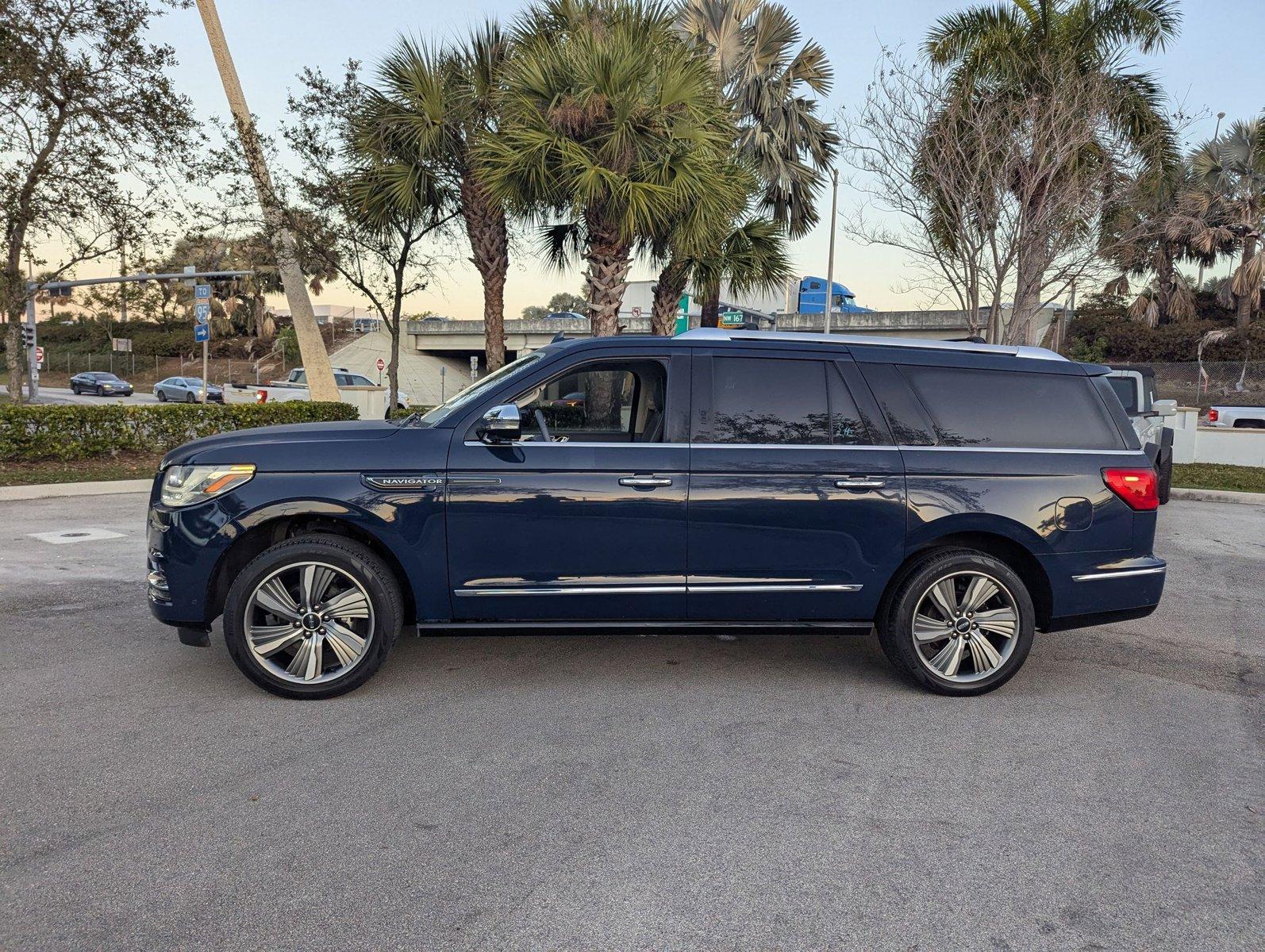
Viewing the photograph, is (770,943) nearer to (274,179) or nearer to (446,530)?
(446,530)

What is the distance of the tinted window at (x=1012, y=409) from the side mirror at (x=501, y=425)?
2.07 m

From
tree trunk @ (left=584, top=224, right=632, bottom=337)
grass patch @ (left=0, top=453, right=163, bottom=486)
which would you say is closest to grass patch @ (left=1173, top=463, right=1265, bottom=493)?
tree trunk @ (left=584, top=224, right=632, bottom=337)

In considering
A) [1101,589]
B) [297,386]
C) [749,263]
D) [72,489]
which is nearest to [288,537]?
[1101,589]

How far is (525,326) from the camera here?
57.8m

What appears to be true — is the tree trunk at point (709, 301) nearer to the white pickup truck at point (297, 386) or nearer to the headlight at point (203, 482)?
the white pickup truck at point (297, 386)

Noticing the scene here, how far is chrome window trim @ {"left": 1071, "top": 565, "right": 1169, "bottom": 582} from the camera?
196 inches

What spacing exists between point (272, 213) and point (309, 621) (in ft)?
54.5

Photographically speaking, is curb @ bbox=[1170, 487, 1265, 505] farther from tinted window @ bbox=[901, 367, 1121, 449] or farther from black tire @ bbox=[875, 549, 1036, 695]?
black tire @ bbox=[875, 549, 1036, 695]

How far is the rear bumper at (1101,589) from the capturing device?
497 centimetres

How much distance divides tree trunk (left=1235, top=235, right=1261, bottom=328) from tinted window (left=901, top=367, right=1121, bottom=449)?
45.1 meters

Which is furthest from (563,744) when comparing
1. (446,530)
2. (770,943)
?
(770,943)

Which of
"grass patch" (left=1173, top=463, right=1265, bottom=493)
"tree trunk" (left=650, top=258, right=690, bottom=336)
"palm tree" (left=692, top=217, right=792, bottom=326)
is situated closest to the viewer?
"grass patch" (left=1173, top=463, right=1265, bottom=493)

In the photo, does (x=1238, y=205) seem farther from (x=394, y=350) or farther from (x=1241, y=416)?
(x=394, y=350)

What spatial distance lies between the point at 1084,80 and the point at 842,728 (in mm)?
16015
